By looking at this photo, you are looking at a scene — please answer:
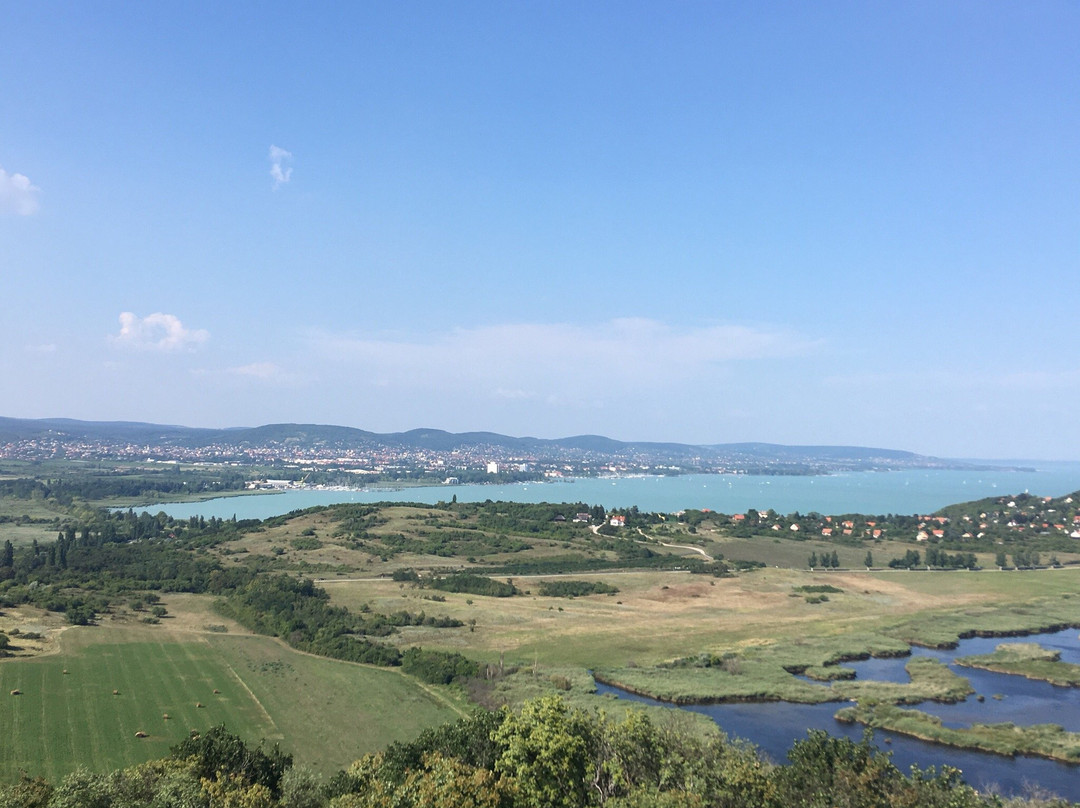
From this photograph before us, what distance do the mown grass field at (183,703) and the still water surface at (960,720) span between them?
14.4 m

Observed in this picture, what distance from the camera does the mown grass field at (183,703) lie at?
34.8 meters

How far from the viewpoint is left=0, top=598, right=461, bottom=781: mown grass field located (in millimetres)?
34844

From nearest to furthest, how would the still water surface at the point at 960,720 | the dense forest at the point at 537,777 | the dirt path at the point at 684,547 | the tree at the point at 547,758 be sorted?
the dense forest at the point at 537,777
the tree at the point at 547,758
the still water surface at the point at 960,720
the dirt path at the point at 684,547

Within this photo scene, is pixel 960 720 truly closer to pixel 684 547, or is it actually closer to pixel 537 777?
pixel 537 777

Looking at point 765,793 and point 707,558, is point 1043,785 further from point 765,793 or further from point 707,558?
point 707,558

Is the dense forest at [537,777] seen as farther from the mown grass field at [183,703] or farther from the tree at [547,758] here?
the mown grass field at [183,703]

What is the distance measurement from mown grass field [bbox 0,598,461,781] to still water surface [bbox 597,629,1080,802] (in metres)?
14.4

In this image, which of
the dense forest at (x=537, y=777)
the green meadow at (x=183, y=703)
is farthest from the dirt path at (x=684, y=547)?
the dense forest at (x=537, y=777)

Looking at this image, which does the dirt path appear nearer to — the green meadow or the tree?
the green meadow

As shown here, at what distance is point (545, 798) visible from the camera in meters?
23.0

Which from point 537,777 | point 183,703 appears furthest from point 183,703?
point 537,777

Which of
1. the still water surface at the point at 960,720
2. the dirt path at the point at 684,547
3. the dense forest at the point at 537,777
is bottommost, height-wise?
the dirt path at the point at 684,547

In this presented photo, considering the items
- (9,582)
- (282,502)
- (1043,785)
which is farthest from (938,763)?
(282,502)

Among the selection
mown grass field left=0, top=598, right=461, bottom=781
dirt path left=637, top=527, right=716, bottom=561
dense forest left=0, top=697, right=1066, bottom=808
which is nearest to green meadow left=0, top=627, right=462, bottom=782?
mown grass field left=0, top=598, right=461, bottom=781
